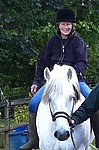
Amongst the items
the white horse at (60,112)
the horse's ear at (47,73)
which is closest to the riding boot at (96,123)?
A: the white horse at (60,112)

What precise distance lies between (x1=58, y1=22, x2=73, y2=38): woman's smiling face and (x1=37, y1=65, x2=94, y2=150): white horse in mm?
559

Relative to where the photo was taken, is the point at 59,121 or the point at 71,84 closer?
the point at 59,121

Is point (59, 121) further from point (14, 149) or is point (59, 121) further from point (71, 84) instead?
point (14, 149)

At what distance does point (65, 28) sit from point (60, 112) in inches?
53.6

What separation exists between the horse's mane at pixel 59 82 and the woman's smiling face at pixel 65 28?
61cm

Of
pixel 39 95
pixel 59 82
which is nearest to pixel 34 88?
pixel 39 95

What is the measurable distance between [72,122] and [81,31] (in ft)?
28.3

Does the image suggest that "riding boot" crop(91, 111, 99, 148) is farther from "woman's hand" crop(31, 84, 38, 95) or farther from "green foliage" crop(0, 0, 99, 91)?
"green foliage" crop(0, 0, 99, 91)

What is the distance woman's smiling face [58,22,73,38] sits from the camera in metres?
5.85

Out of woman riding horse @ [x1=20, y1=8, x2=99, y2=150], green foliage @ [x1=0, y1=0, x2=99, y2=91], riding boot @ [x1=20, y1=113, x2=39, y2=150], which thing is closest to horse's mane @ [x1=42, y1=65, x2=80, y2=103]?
woman riding horse @ [x1=20, y1=8, x2=99, y2=150]

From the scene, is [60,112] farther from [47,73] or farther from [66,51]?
[66,51]

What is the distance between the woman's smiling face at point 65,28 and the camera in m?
5.85

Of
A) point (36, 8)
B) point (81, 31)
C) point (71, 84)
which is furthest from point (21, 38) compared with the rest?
point (71, 84)

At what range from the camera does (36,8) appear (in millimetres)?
9109
